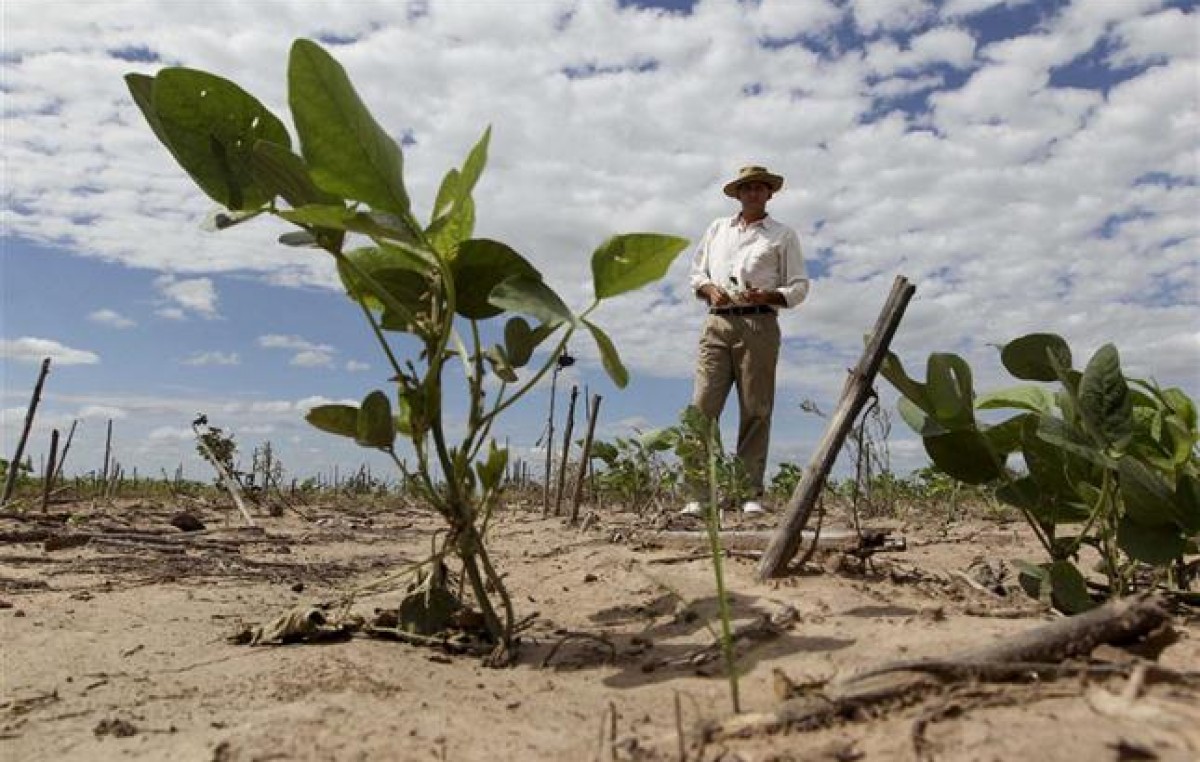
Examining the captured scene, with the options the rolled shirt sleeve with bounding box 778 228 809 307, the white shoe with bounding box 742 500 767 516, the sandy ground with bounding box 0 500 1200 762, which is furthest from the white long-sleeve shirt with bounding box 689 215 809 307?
the sandy ground with bounding box 0 500 1200 762

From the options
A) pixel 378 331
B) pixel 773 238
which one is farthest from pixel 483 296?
pixel 773 238

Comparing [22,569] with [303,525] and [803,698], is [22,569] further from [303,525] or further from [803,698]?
[803,698]

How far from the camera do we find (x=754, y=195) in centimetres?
504

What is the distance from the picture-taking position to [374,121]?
1729 millimetres

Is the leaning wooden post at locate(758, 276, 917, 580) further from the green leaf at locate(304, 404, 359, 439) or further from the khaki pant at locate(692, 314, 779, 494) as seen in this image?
the khaki pant at locate(692, 314, 779, 494)

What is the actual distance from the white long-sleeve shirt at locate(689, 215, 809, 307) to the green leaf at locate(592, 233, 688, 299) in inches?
119

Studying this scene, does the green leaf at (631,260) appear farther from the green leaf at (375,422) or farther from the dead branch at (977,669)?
the dead branch at (977,669)

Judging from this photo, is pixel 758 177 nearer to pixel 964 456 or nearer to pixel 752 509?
pixel 752 509

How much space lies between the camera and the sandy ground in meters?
1.18

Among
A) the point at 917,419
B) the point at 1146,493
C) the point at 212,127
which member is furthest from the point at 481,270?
the point at 1146,493

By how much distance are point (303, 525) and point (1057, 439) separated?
545 cm

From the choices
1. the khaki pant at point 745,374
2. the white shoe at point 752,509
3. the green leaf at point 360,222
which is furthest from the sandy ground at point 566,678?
the khaki pant at point 745,374

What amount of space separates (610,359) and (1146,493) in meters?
1.21

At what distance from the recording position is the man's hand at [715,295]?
4857 millimetres
